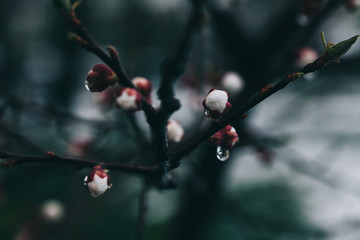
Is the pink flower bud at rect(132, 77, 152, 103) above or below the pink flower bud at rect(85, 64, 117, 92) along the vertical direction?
above

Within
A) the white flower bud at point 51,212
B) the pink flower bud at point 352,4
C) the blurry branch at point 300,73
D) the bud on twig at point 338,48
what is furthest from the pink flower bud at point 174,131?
the white flower bud at point 51,212

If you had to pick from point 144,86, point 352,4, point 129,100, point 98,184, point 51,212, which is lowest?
point 98,184

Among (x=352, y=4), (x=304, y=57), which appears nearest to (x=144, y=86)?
(x=304, y=57)

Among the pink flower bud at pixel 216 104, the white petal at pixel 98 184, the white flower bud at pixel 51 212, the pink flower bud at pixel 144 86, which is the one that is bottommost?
the white petal at pixel 98 184

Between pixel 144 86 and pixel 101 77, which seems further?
pixel 144 86

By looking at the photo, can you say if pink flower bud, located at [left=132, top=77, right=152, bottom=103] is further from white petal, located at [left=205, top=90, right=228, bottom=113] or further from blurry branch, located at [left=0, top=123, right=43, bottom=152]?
blurry branch, located at [left=0, top=123, right=43, bottom=152]

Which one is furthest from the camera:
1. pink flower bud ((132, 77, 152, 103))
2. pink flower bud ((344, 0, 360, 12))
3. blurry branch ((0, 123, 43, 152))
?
pink flower bud ((344, 0, 360, 12))

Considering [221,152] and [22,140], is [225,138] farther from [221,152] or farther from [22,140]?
[22,140]

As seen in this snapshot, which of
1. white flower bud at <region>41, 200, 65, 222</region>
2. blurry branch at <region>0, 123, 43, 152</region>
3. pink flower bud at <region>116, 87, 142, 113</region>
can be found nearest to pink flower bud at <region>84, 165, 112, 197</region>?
pink flower bud at <region>116, 87, 142, 113</region>

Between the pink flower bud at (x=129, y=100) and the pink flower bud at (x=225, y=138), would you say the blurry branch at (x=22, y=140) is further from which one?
the pink flower bud at (x=225, y=138)
